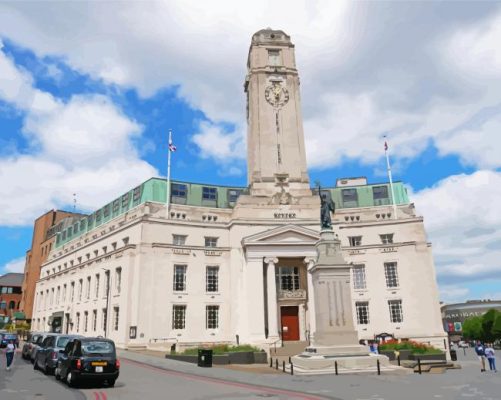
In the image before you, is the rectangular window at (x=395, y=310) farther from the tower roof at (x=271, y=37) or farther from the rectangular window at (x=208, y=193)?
the tower roof at (x=271, y=37)

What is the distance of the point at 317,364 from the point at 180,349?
23.4 metres

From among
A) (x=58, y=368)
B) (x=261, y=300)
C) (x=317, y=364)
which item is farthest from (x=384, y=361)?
(x=261, y=300)

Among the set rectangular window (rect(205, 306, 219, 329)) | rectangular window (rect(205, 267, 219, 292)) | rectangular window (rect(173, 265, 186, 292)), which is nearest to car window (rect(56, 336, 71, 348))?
rectangular window (rect(173, 265, 186, 292))

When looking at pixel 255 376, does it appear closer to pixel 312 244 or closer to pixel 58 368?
pixel 58 368

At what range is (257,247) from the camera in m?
44.0

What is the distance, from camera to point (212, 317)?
149 ft

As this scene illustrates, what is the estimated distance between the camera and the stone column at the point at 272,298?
4222cm

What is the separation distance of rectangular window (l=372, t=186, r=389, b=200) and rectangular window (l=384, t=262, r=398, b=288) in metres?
10.2

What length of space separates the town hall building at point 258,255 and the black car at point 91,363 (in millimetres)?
25414

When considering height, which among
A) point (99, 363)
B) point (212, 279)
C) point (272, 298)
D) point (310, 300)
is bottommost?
point (99, 363)

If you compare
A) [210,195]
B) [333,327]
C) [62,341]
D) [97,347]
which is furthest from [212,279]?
[97,347]

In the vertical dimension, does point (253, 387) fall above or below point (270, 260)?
below

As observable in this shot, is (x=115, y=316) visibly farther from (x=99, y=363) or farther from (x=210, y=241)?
(x=99, y=363)

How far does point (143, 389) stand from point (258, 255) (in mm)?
27720
